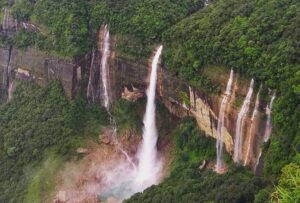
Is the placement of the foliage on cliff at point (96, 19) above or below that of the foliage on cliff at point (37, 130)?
above

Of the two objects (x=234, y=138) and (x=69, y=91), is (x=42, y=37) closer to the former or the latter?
(x=69, y=91)

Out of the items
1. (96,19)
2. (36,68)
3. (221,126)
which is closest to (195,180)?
(221,126)

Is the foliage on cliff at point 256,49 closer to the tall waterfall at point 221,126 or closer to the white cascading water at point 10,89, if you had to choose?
the tall waterfall at point 221,126

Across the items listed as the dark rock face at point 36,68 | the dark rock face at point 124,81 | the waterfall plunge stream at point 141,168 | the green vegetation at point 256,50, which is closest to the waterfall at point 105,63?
the dark rock face at point 124,81

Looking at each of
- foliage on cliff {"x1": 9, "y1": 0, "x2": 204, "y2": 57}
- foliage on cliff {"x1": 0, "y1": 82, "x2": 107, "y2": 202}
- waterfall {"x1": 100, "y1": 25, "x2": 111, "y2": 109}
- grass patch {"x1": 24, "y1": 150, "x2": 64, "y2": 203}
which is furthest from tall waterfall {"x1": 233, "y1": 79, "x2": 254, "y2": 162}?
grass patch {"x1": 24, "y1": 150, "x2": 64, "y2": 203}

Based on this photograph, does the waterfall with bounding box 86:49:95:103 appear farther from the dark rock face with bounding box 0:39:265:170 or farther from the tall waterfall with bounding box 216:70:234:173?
the tall waterfall with bounding box 216:70:234:173

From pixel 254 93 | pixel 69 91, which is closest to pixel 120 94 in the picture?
pixel 69 91
